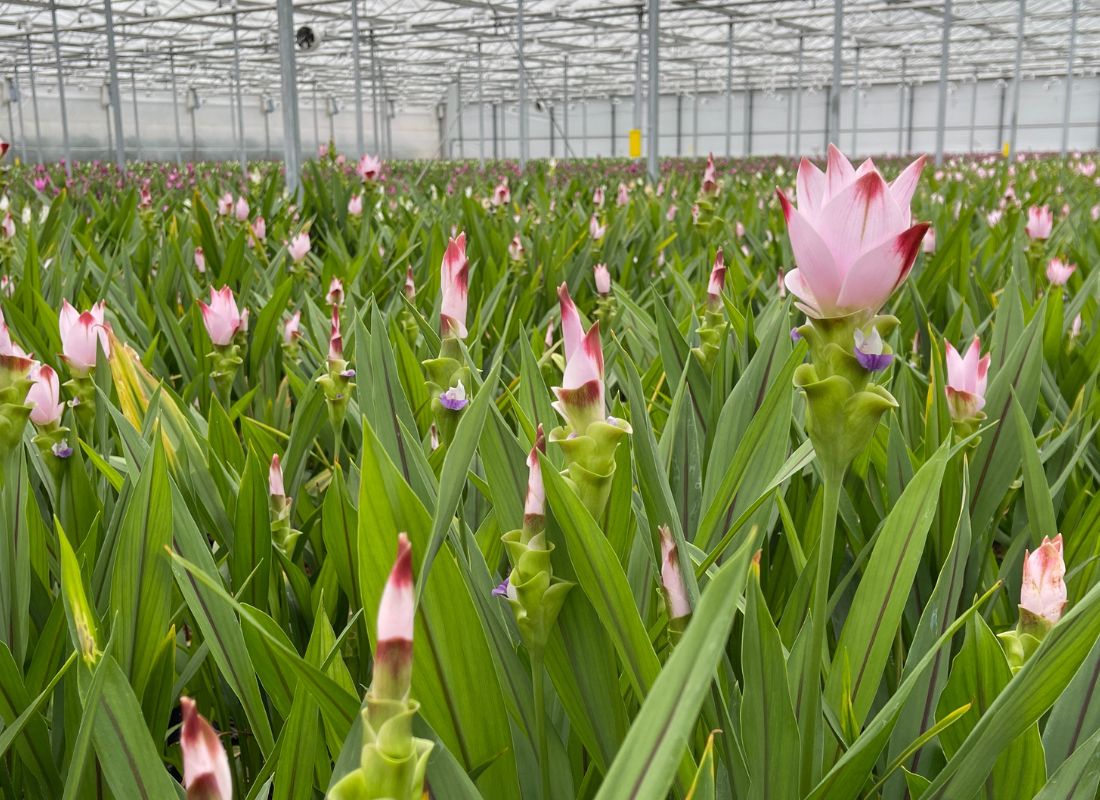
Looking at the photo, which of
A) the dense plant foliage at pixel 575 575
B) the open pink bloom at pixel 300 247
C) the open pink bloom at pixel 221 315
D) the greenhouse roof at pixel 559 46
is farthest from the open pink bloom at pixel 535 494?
the greenhouse roof at pixel 559 46

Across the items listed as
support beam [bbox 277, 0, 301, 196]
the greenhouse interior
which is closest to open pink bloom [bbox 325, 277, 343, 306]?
the greenhouse interior

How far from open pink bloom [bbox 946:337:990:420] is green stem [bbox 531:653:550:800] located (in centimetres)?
56

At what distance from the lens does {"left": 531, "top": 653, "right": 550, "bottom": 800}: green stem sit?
52 cm

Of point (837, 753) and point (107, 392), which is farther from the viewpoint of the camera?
point (107, 392)

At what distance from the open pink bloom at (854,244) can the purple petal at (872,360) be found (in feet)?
0.07

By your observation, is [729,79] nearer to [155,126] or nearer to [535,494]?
[155,126]

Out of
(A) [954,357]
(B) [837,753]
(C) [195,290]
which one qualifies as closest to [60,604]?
(B) [837,753]

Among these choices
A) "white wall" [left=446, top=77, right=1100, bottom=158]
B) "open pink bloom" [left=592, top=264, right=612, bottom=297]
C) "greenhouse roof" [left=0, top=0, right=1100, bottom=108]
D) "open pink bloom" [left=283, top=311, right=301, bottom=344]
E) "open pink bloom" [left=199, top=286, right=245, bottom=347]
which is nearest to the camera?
"open pink bloom" [left=199, top=286, right=245, bottom=347]

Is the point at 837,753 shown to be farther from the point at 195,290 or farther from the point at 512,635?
the point at 195,290

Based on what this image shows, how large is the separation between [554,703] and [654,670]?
0.14 metres

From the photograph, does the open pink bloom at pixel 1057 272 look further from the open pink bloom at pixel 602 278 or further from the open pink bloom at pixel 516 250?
the open pink bloom at pixel 516 250

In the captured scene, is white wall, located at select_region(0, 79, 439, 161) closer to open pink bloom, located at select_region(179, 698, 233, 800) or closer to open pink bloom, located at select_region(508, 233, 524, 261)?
open pink bloom, located at select_region(508, 233, 524, 261)

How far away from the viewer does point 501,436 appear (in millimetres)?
646

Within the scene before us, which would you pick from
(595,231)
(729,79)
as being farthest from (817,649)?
(729,79)
